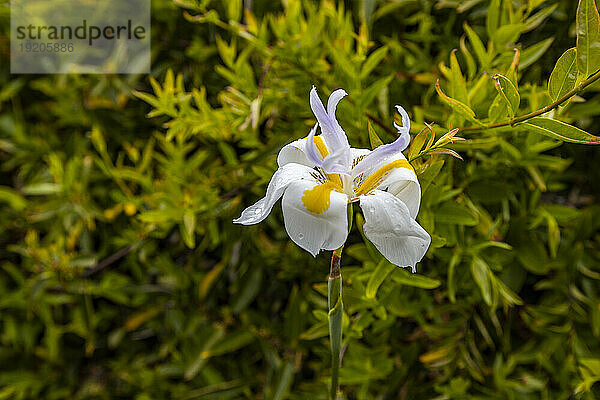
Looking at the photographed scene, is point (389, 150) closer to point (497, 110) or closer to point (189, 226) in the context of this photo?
point (497, 110)

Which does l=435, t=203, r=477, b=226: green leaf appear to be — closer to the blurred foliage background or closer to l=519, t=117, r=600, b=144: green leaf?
the blurred foliage background

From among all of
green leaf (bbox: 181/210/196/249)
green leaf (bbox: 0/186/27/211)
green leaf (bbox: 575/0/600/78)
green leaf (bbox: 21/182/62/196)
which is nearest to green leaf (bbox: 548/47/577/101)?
green leaf (bbox: 575/0/600/78)

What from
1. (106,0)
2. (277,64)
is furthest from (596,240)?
(106,0)

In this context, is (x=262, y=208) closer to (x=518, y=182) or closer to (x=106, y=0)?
(x=518, y=182)

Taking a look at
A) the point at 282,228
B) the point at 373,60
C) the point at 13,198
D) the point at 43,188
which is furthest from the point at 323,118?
the point at 13,198

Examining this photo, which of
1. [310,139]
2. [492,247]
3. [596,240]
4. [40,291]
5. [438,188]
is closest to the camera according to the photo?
[310,139]

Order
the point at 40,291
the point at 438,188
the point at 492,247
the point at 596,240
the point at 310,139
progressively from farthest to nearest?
the point at 40,291 → the point at 596,240 → the point at 492,247 → the point at 438,188 → the point at 310,139

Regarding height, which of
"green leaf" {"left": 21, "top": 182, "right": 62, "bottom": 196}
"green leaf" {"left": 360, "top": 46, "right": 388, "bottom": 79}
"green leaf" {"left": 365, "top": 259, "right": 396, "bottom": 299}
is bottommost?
"green leaf" {"left": 21, "top": 182, "right": 62, "bottom": 196}
